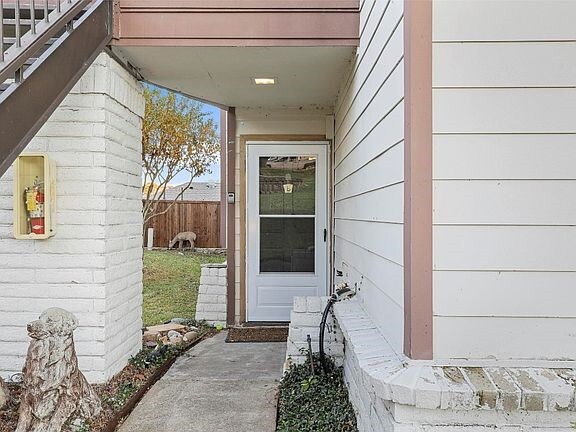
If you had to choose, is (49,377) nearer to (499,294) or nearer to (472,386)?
(472,386)

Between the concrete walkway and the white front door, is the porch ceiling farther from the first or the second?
the concrete walkway

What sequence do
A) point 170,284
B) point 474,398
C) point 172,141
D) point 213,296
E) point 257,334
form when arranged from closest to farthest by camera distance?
point 474,398 → point 257,334 → point 213,296 → point 170,284 → point 172,141

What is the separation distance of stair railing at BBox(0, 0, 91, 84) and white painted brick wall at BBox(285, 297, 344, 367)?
2400 millimetres

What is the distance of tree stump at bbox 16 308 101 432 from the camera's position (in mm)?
2564

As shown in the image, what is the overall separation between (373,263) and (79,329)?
2020 millimetres

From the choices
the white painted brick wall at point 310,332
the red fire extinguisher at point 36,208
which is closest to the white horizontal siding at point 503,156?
the white painted brick wall at point 310,332

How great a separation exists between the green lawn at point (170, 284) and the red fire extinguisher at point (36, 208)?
9.57ft

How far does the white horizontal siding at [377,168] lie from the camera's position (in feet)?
6.43

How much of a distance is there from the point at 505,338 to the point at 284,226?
3.77 metres

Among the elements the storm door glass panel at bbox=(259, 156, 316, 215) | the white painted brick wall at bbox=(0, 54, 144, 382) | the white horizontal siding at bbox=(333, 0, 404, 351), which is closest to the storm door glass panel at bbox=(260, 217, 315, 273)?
the storm door glass panel at bbox=(259, 156, 316, 215)

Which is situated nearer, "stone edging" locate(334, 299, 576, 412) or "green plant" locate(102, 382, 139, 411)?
"stone edging" locate(334, 299, 576, 412)

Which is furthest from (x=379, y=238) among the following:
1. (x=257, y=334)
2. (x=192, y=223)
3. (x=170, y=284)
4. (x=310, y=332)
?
(x=192, y=223)

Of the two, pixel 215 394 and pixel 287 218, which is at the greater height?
pixel 287 218

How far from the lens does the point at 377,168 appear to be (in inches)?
96.3
